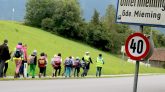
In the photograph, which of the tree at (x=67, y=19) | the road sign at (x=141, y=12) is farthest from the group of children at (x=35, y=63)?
the tree at (x=67, y=19)

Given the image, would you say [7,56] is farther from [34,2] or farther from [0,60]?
[34,2]

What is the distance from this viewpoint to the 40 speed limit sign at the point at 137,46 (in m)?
9.93

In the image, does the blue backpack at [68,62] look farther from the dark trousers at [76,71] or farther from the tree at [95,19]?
the tree at [95,19]

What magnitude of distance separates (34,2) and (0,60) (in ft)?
241

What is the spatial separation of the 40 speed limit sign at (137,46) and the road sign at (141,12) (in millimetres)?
317

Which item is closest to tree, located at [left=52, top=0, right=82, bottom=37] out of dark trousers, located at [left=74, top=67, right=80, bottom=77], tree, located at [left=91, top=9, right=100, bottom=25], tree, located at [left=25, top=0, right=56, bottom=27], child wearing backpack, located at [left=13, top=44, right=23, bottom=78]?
tree, located at [left=25, top=0, right=56, bottom=27]

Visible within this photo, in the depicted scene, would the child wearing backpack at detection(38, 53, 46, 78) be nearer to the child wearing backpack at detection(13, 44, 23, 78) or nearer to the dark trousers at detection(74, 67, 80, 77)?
the child wearing backpack at detection(13, 44, 23, 78)

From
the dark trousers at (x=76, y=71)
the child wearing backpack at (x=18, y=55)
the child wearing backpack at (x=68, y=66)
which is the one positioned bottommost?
the dark trousers at (x=76, y=71)

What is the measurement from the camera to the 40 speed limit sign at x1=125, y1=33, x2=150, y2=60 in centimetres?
993

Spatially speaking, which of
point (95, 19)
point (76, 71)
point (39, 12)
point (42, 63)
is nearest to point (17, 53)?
point (42, 63)

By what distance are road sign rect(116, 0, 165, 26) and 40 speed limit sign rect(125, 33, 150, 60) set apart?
0.32 metres

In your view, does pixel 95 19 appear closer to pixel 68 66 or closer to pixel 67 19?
pixel 67 19

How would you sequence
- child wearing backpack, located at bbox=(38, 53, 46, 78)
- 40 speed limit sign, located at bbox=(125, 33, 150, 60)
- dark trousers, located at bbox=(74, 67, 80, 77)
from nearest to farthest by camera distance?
40 speed limit sign, located at bbox=(125, 33, 150, 60), child wearing backpack, located at bbox=(38, 53, 46, 78), dark trousers, located at bbox=(74, 67, 80, 77)

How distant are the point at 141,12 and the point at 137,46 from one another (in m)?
0.68
